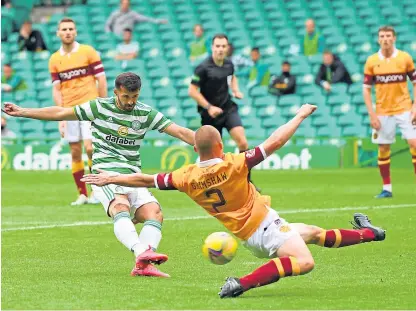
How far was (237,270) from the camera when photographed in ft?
30.3

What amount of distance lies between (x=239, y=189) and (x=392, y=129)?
807cm

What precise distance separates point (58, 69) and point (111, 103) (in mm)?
5875

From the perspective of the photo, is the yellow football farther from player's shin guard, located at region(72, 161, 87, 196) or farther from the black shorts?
the black shorts

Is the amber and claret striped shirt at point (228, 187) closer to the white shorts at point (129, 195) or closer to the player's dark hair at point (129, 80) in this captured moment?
the player's dark hair at point (129, 80)

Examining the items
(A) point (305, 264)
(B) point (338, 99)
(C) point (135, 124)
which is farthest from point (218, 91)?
(B) point (338, 99)

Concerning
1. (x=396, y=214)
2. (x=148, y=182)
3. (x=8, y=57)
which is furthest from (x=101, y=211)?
(x=8, y=57)

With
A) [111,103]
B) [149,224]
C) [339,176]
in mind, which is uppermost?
[111,103]

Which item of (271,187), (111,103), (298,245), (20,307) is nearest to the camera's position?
(20,307)

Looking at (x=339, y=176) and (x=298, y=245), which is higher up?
(x=298, y=245)

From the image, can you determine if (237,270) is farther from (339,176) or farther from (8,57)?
(8,57)

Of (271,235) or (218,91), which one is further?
(218,91)

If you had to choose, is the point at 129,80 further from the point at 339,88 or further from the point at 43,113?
the point at 339,88

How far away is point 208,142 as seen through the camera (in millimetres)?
7820

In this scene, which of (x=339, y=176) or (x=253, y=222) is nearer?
(x=253, y=222)
